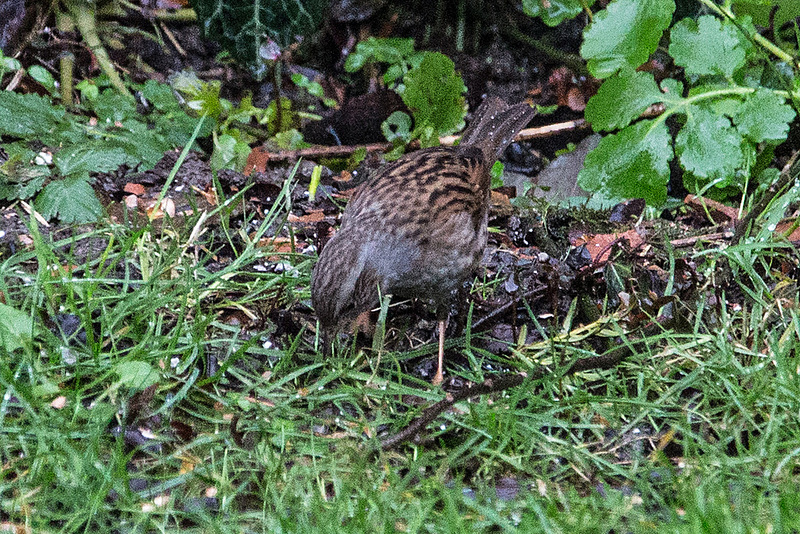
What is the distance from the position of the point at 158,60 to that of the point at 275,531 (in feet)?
14.6

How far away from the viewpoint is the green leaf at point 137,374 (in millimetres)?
3398

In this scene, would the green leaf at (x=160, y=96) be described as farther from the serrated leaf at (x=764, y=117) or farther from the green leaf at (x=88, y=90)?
the serrated leaf at (x=764, y=117)

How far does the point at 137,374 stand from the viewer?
11.2ft

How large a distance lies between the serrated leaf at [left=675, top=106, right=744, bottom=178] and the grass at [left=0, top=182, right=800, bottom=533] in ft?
1.88

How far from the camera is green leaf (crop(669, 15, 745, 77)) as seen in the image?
4836 mm

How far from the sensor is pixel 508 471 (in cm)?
331

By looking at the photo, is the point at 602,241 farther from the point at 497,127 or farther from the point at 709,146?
the point at 497,127

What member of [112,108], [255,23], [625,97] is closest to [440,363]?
[625,97]

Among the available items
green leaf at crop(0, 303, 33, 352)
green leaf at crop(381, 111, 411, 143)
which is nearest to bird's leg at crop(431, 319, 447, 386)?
green leaf at crop(0, 303, 33, 352)

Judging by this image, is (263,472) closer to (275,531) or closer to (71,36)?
(275,531)

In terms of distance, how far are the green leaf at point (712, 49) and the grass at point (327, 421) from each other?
1105 mm

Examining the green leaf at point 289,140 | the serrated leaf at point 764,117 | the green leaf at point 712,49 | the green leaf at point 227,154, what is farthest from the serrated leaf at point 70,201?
the serrated leaf at point 764,117

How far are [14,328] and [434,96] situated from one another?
3031mm

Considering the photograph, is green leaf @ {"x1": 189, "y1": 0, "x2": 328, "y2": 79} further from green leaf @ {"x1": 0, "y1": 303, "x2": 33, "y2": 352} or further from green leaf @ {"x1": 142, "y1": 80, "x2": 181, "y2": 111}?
green leaf @ {"x1": 0, "y1": 303, "x2": 33, "y2": 352}
